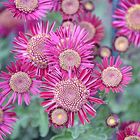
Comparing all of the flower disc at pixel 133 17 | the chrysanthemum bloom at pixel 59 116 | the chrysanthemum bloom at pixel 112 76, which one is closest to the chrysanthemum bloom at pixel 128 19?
the flower disc at pixel 133 17

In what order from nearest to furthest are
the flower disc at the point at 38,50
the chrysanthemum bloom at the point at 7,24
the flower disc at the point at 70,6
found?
1. the flower disc at the point at 38,50
2. the flower disc at the point at 70,6
3. the chrysanthemum bloom at the point at 7,24

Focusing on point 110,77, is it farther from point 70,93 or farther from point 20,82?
point 20,82

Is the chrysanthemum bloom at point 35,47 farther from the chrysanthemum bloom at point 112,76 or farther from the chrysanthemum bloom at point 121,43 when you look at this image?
the chrysanthemum bloom at point 121,43

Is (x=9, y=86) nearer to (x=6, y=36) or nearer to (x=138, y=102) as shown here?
(x=6, y=36)

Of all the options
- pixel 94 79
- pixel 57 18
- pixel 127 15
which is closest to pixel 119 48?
pixel 127 15

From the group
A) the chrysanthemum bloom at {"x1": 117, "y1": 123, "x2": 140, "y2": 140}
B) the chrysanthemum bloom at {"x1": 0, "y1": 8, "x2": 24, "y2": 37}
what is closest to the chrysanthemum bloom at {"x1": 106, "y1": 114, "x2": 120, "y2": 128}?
the chrysanthemum bloom at {"x1": 117, "y1": 123, "x2": 140, "y2": 140}
